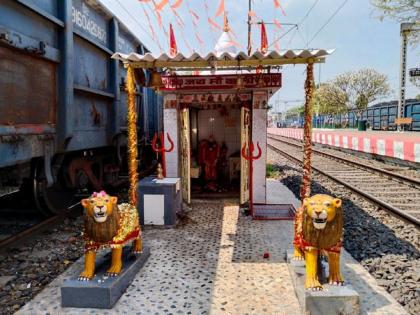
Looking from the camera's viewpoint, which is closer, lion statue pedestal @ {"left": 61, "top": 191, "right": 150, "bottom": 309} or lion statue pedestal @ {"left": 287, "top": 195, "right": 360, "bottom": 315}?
lion statue pedestal @ {"left": 287, "top": 195, "right": 360, "bottom": 315}

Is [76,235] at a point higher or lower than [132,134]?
lower

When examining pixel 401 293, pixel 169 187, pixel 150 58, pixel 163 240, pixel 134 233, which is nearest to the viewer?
pixel 401 293

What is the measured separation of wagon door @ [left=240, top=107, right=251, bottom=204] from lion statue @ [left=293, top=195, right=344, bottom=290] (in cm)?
323

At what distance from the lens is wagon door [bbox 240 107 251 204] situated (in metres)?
6.24

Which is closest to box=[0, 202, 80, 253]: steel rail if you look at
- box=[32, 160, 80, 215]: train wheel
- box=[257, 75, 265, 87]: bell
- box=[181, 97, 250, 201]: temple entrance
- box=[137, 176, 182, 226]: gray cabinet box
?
box=[32, 160, 80, 215]: train wheel

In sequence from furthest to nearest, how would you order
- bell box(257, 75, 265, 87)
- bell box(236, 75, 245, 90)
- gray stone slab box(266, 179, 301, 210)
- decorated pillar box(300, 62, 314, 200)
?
gray stone slab box(266, 179, 301, 210)
bell box(236, 75, 245, 90)
bell box(257, 75, 265, 87)
decorated pillar box(300, 62, 314, 200)

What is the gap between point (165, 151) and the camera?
6289 millimetres

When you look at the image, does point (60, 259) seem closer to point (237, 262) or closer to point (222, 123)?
point (237, 262)

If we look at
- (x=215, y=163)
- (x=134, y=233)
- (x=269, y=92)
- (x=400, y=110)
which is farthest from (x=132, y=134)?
(x=400, y=110)

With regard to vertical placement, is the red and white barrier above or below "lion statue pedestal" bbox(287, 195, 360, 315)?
Result: above

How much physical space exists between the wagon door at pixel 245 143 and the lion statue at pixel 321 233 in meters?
3.23

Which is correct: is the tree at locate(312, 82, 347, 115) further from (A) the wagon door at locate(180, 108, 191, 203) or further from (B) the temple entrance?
(A) the wagon door at locate(180, 108, 191, 203)

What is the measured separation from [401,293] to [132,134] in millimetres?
3444

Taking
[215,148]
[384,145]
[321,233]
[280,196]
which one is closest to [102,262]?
[321,233]
